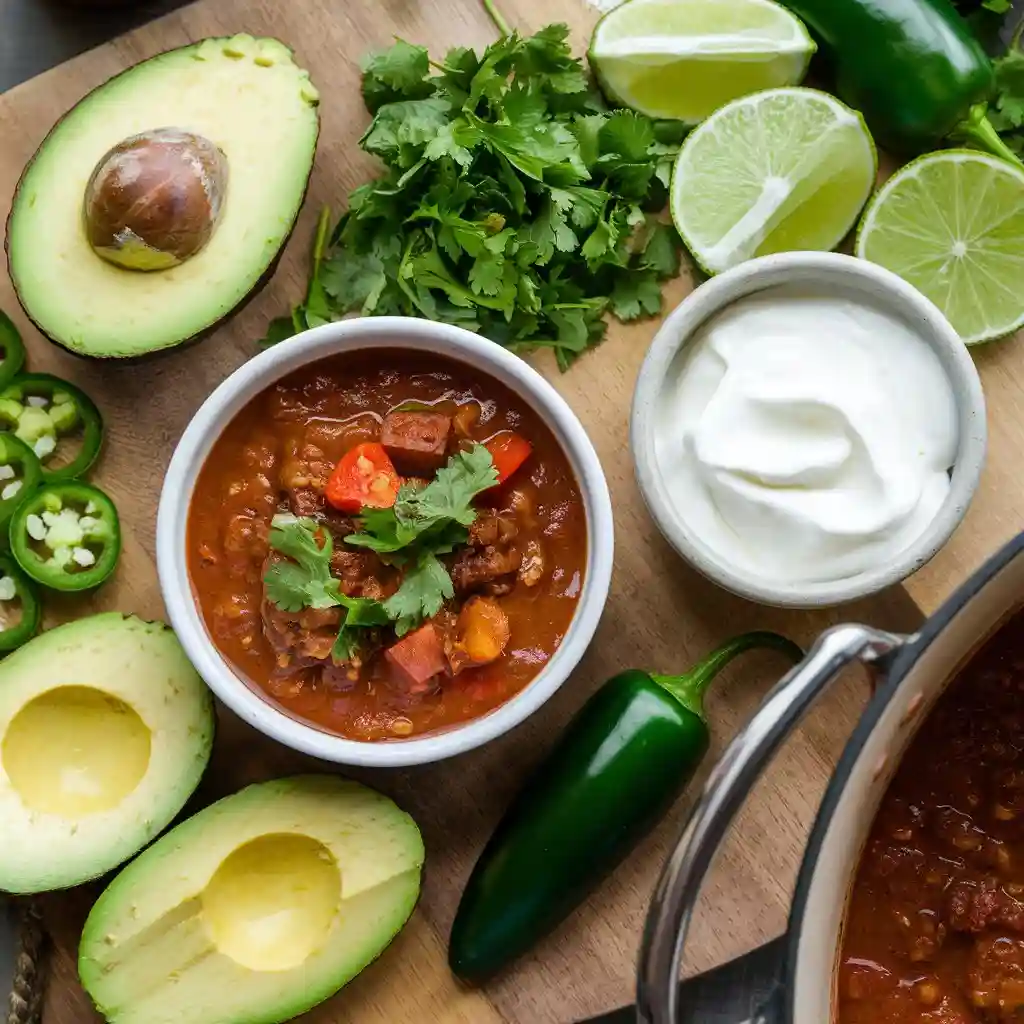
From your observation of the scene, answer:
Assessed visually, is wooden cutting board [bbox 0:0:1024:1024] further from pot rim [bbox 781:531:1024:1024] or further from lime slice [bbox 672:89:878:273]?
pot rim [bbox 781:531:1024:1024]

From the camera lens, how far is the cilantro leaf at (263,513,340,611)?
1.90 m

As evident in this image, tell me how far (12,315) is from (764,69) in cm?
136

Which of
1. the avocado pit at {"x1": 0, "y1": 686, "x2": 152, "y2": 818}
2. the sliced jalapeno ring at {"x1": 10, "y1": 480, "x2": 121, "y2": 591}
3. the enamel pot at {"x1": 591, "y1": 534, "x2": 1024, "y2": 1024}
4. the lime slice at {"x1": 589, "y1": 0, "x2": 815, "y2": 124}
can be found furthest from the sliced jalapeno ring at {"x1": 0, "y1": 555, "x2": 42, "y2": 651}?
the lime slice at {"x1": 589, "y1": 0, "x2": 815, "y2": 124}

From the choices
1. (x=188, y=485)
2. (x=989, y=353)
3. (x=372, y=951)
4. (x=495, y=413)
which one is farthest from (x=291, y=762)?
(x=989, y=353)

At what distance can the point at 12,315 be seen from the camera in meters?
2.26

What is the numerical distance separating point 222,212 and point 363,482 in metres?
0.49

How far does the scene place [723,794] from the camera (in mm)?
1459

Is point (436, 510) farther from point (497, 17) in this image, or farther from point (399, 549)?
point (497, 17)

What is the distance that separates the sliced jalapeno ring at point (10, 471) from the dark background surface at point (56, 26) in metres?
0.81

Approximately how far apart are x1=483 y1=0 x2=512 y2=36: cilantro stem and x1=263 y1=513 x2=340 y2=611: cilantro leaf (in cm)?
94

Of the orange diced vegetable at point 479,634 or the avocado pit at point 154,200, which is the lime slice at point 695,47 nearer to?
the avocado pit at point 154,200

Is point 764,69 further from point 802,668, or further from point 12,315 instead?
point 12,315

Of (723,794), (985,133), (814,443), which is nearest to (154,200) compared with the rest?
(814,443)

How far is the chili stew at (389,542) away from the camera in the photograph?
1.93m
